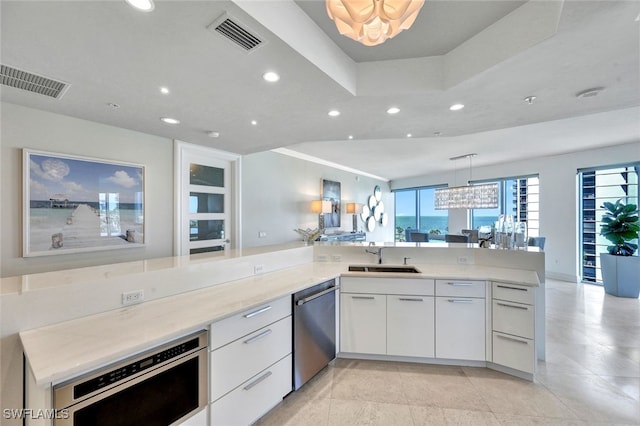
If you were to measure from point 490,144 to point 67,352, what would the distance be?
5993 millimetres

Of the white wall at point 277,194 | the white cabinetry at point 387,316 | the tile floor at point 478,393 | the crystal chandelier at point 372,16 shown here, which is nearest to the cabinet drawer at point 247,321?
the tile floor at point 478,393

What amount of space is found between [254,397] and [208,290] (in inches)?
31.5

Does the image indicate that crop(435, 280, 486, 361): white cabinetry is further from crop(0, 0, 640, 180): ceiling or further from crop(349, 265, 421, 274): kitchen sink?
crop(0, 0, 640, 180): ceiling

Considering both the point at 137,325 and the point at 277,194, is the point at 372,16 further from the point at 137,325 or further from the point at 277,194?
the point at 277,194

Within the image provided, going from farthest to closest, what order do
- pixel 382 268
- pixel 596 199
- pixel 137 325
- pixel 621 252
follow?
pixel 596 199, pixel 621 252, pixel 382 268, pixel 137 325

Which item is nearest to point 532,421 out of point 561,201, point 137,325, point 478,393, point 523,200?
point 478,393

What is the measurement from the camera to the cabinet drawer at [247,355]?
1532mm

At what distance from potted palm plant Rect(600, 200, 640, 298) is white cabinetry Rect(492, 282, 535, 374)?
165 inches

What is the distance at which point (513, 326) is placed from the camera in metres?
2.33

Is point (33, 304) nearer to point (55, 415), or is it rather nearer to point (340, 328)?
point (55, 415)

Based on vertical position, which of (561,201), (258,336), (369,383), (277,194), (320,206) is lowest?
(369,383)

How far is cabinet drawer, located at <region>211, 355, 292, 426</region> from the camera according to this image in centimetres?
156

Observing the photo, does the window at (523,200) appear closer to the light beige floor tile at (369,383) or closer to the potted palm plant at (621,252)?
the potted palm plant at (621,252)

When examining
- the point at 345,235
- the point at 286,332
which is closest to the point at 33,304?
the point at 286,332
